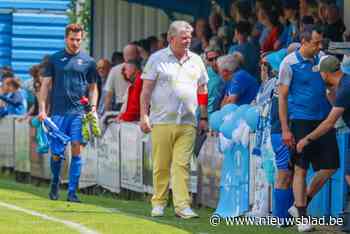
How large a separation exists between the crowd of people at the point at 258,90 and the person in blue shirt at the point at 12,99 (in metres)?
7.38

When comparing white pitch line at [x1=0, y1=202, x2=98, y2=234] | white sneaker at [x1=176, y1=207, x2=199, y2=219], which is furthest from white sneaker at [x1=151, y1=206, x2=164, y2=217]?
white pitch line at [x1=0, y1=202, x2=98, y2=234]

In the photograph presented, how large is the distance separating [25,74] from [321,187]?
20.4 meters

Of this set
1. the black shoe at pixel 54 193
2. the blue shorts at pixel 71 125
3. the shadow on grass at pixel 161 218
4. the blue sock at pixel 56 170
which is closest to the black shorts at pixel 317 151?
the shadow on grass at pixel 161 218

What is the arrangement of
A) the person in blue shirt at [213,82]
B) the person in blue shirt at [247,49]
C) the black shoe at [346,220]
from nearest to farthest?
the black shoe at [346,220] < the person in blue shirt at [213,82] < the person in blue shirt at [247,49]

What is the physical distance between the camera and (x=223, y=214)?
52.1 ft

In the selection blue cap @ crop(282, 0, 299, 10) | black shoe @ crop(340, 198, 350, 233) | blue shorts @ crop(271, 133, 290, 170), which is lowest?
black shoe @ crop(340, 198, 350, 233)

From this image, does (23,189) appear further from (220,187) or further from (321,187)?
(321,187)

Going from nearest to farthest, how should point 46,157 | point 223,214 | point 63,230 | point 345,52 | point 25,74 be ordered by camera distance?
point 63,230 → point 345,52 → point 223,214 → point 46,157 → point 25,74

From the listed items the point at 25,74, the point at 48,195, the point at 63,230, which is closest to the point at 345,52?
the point at 63,230

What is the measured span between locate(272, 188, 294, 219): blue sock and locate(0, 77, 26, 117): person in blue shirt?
12094 millimetres

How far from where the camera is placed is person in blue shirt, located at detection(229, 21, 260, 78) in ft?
61.8

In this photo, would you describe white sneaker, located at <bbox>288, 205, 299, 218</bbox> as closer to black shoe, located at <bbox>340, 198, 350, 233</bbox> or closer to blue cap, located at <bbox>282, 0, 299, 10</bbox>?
black shoe, located at <bbox>340, 198, 350, 233</bbox>

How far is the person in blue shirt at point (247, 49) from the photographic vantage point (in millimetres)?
18844

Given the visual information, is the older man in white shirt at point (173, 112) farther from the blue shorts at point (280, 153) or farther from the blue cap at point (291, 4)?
the blue cap at point (291, 4)
